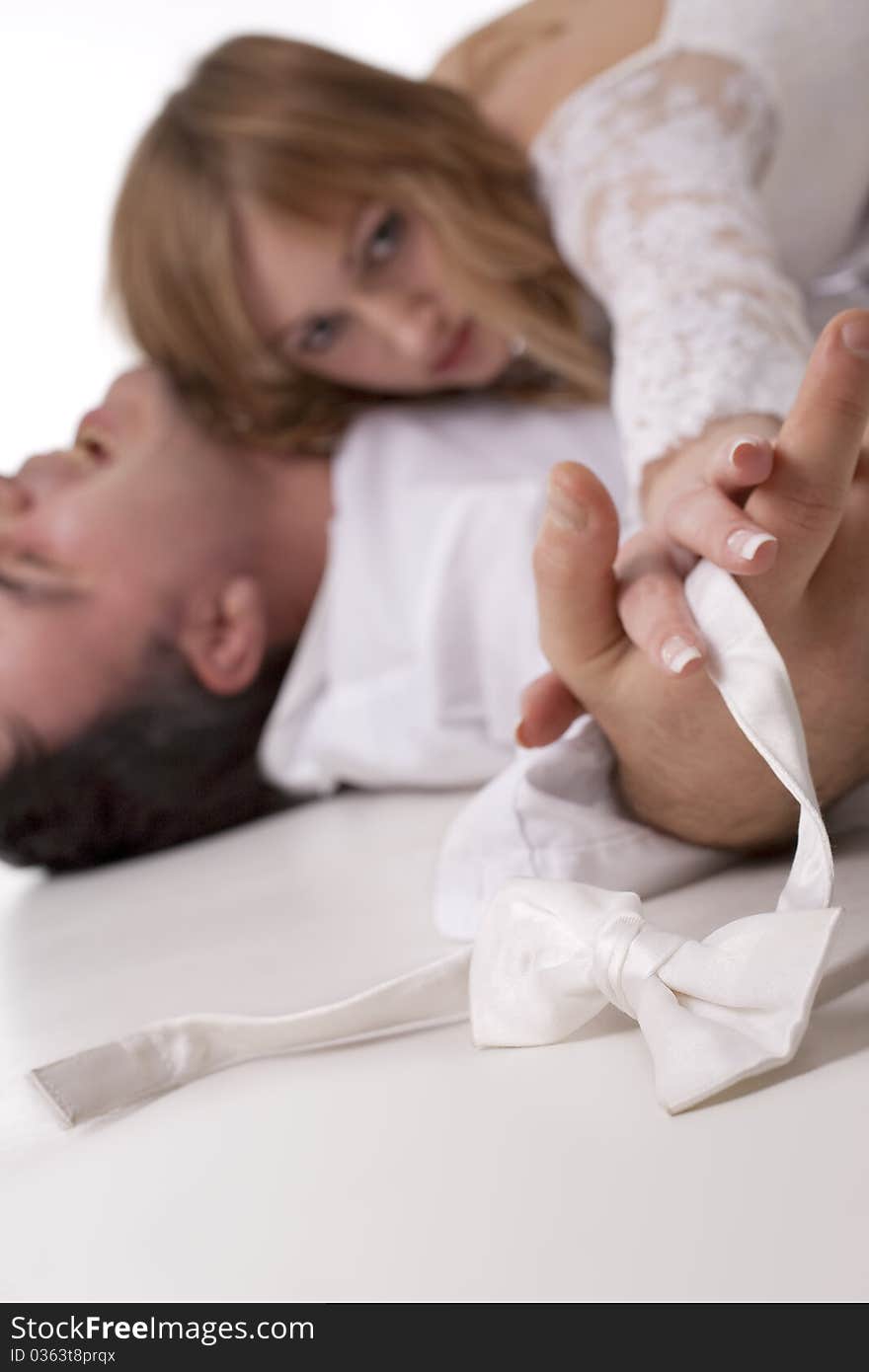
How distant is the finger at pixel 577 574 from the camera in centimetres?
53

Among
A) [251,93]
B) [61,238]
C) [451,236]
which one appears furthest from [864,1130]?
[61,238]

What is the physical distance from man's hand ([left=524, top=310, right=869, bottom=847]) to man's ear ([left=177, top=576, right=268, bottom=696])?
54 centimetres

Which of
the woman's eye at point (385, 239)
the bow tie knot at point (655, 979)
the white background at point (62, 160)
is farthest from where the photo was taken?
the white background at point (62, 160)

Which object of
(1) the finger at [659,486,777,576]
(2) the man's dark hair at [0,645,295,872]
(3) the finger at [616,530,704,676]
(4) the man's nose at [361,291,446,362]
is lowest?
(2) the man's dark hair at [0,645,295,872]

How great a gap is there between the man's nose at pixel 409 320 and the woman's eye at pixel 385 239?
0.13 ft

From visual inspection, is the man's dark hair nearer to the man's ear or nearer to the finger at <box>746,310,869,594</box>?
the man's ear

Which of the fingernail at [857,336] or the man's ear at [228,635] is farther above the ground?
the fingernail at [857,336]

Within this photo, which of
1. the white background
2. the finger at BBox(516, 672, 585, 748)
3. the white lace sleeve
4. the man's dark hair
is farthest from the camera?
the white background

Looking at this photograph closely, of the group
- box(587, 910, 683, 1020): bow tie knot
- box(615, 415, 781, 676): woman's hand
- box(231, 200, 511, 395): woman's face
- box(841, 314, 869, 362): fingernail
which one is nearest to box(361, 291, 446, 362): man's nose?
box(231, 200, 511, 395): woman's face

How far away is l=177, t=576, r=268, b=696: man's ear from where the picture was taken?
1116mm

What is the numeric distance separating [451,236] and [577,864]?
717 millimetres

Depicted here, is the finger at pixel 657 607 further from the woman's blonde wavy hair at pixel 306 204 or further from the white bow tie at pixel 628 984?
the woman's blonde wavy hair at pixel 306 204

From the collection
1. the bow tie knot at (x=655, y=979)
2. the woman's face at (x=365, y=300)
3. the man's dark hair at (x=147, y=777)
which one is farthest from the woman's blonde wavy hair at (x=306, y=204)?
the bow tie knot at (x=655, y=979)

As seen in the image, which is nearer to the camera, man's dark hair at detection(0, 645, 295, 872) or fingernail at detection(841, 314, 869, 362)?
fingernail at detection(841, 314, 869, 362)
